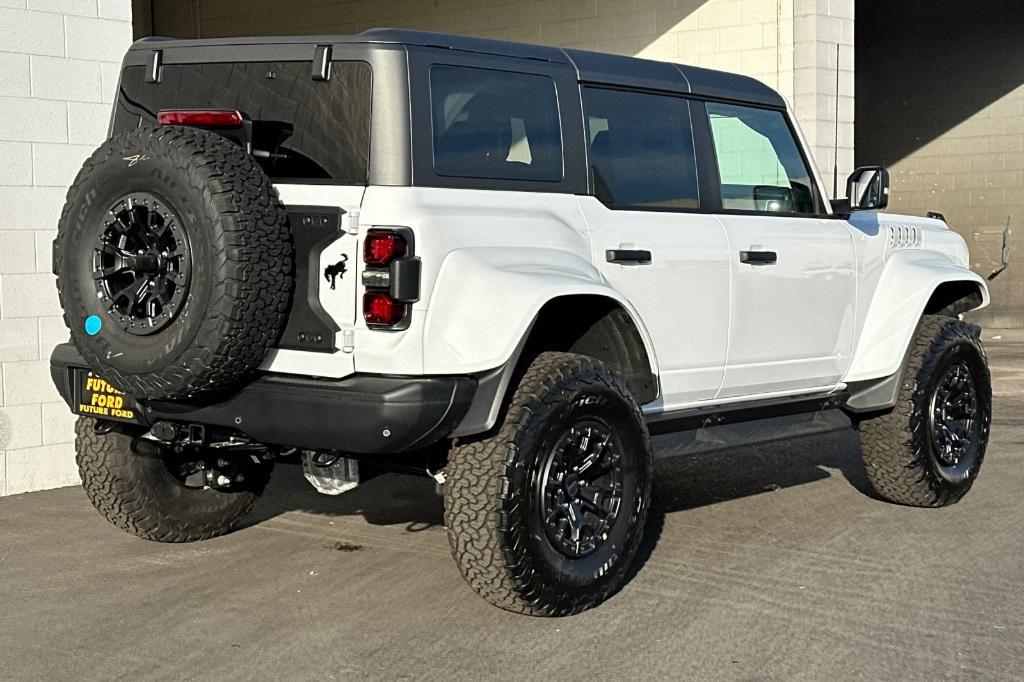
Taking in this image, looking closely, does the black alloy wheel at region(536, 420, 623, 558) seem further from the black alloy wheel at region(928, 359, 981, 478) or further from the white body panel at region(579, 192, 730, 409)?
the black alloy wheel at region(928, 359, 981, 478)

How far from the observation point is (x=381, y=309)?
14.8ft

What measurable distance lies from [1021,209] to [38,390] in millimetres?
14427

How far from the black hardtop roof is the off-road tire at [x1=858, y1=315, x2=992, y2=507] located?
1399 millimetres

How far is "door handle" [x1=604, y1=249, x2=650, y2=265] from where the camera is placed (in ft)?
17.1

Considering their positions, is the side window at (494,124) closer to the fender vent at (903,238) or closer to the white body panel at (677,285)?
the white body panel at (677,285)

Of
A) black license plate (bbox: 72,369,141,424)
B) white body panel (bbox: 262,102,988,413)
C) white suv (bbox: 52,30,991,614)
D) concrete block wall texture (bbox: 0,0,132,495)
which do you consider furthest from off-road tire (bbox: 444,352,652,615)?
concrete block wall texture (bbox: 0,0,132,495)

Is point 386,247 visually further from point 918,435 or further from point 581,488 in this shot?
point 918,435

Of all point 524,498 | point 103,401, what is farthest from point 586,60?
point 103,401

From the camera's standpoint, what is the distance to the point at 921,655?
14.9 feet

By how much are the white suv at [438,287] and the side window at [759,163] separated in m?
0.02

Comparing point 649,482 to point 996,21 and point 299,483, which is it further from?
point 996,21

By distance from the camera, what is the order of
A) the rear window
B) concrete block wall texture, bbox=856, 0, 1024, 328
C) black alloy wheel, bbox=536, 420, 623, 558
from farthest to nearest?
concrete block wall texture, bbox=856, 0, 1024, 328
black alloy wheel, bbox=536, 420, 623, 558
the rear window

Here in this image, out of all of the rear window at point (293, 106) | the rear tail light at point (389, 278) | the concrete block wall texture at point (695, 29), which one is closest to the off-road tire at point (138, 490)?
the rear window at point (293, 106)

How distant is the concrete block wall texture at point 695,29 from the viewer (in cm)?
1164
